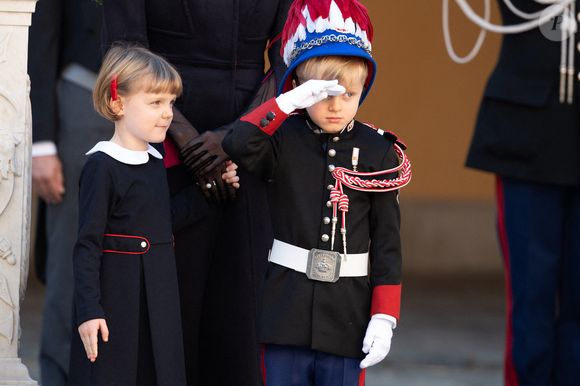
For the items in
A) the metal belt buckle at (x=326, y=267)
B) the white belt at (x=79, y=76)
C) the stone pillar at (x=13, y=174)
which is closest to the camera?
the metal belt buckle at (x=326, y=267)

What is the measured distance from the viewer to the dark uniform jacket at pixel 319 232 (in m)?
3.87

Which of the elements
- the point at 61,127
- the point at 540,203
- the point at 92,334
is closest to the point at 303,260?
the point at 92,334

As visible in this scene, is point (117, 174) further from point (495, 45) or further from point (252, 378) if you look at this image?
point (495, 45)

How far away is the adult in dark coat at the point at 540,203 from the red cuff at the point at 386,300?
1026 mm

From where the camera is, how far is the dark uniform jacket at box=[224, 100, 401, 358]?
12.7 ft

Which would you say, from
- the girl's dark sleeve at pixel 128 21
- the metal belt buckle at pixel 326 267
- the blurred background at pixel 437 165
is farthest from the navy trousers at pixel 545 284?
the blurred background at pixel 437 165

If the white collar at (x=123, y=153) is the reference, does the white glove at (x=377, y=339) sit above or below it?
below

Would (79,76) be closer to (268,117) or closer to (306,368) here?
(268,117)

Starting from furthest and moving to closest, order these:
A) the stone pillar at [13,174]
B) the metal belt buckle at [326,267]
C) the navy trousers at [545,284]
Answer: the navy trousers at [545,284] → the stone pillar at [13,174] → the metal belt buckle at [326,267]

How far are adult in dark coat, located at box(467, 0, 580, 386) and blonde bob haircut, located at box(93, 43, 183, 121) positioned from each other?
130cm

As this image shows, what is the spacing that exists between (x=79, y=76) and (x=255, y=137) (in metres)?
1.83

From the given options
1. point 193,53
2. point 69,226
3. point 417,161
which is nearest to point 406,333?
point 417,161

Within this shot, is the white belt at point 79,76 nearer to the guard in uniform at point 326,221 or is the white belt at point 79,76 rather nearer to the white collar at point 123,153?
the white collar at point 123,153

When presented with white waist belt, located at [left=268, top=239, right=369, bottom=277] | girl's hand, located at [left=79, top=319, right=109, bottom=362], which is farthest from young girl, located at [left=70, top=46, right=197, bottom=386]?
white waist belt, located at [left=268, top=239, right=369, bottom=277]
